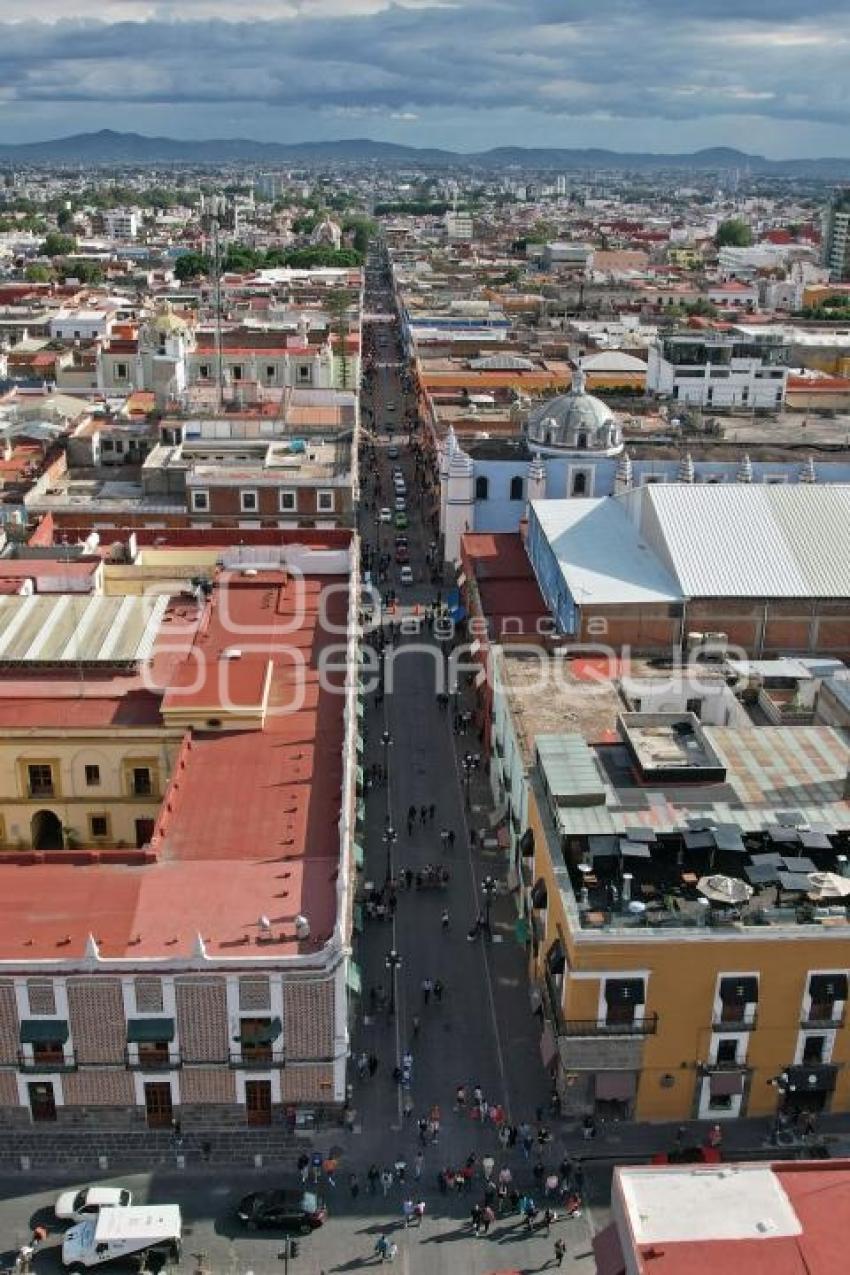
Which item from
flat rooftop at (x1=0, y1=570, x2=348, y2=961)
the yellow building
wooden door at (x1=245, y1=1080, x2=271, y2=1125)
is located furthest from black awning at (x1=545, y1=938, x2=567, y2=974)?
wooden door at (x1=245, y1=1080, x2=271, y2=1125)

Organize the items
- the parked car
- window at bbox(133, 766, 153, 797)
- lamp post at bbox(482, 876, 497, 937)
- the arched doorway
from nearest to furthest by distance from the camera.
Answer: the parked car → window at bbox(133, 766, 153, 797) → lamp post at bbox(482, 876, 497, 937) → the arched doorway

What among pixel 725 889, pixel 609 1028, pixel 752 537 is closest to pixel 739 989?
pixel 725 889

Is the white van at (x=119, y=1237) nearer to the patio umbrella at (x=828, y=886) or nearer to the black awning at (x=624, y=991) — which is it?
the black awning at (x=624, y=991)

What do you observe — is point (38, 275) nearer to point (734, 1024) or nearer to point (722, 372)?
point (722, 372)

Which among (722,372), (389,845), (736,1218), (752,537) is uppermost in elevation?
(722,372)

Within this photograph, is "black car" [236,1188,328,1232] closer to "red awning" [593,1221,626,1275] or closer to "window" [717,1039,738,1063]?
"red awning" [593,1221,626,1275]

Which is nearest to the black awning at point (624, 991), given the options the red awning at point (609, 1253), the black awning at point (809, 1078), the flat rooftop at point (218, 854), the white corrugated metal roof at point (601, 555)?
the black awning at point (809, 1078)
